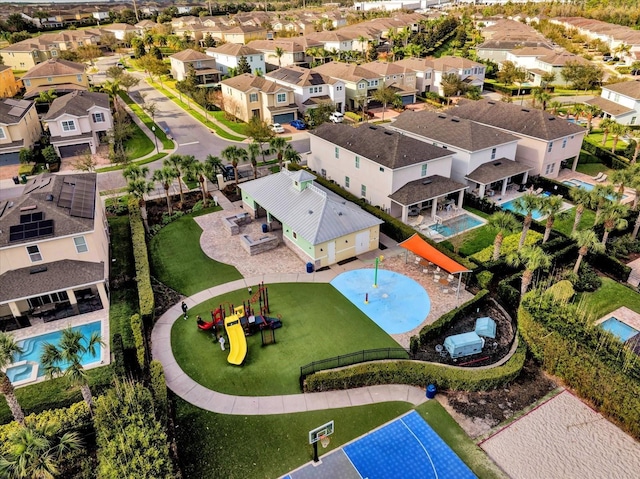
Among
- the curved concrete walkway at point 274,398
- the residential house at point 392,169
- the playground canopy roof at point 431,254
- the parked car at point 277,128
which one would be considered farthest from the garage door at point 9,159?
the playground canopy roof at point 431,254

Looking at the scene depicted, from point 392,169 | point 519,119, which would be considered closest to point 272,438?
point 392,169

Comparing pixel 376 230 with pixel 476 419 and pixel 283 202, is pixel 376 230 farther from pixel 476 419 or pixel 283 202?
pixel 476 419

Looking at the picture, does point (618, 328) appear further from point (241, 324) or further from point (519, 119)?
point (519, 119)

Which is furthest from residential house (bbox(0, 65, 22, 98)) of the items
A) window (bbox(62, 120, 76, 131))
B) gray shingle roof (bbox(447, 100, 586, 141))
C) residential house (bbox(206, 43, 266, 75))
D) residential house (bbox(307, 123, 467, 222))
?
gray shingle roof (bbox(447, 100, 586, 141))

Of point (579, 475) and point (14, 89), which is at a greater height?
point (14, 89)

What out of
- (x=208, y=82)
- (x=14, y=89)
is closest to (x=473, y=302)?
(x=208, y=82)
